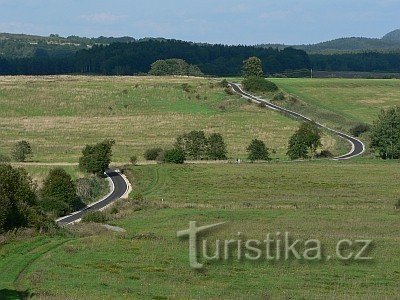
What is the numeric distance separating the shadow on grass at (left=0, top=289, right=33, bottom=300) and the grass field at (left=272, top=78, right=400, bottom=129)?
3908 inches

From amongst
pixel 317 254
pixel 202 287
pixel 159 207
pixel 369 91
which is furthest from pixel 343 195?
pixel 369 91

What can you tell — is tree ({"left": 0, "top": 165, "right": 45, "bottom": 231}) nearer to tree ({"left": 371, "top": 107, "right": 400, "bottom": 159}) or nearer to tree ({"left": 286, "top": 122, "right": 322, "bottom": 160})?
tree ({"left": 286, "top": 122, "right": 322, "bottom": 160})

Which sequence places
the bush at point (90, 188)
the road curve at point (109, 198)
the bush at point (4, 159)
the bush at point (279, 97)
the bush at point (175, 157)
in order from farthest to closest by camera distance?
the bush at point (279, 97) < the bush at point (4, 159) < the bush at point (175, 157) < the bush at point (90, 188) < the road curve at point (109, 198)

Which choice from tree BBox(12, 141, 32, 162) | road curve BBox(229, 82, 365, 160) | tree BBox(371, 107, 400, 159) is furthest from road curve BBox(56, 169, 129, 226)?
tree BBox(371, 107, 400, 159)

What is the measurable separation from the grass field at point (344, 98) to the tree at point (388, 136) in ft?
98.5

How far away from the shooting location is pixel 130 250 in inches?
1725

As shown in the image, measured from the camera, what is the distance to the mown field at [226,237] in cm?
3559

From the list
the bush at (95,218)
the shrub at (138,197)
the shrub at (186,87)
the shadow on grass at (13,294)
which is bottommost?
the shrub at (138,197)

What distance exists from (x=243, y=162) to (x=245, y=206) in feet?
88.0

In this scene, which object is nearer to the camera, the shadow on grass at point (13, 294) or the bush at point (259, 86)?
the shadow on grass at point (13, 294)

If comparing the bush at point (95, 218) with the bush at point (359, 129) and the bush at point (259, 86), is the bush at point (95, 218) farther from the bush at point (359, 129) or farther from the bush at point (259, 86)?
the bush at point (259, 86)

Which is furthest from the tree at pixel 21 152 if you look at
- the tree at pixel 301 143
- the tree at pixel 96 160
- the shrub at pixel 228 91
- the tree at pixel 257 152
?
the shrub at pixel 228 91

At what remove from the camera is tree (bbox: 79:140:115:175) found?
264ft

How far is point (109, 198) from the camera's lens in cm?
7106
